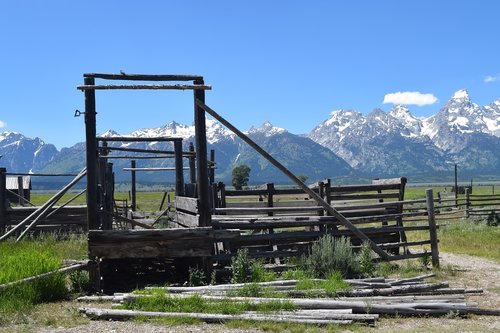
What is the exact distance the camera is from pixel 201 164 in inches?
434

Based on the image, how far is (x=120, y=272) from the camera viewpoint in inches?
464

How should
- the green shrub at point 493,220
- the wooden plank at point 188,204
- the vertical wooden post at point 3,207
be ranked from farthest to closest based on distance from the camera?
1. the green shrub at point 493,220
2. the vertical wooden post at point 3,207
3. the wooden plank at point 188,204

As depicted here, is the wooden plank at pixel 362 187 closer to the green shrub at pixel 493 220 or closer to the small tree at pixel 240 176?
the green shrub at pixel 493 220

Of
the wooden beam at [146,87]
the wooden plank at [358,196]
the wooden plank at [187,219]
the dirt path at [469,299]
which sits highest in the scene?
the wooden beam at [146,87]

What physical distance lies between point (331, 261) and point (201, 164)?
3312mm

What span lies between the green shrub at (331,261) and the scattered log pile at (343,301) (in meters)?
1.00

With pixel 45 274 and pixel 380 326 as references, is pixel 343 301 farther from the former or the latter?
pixel 45 274

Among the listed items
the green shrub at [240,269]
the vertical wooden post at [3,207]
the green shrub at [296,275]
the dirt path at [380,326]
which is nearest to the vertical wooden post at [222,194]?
the green shrub at [240,269]

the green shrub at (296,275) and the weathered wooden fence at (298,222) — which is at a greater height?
the weathered wooden fence at (298,222)

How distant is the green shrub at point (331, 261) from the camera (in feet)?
35.4

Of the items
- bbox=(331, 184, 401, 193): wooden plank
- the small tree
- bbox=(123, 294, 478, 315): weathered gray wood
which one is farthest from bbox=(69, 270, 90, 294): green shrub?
the small tree

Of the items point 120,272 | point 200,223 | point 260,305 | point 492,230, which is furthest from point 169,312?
point 492,230

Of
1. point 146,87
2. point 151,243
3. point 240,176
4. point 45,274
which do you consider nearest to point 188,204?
point 151,243

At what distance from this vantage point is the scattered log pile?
7.90m
